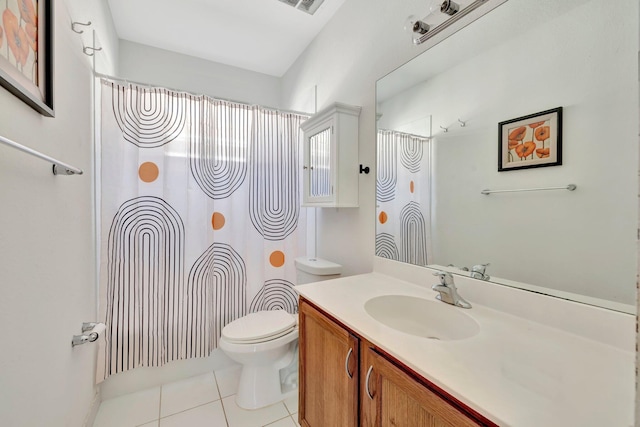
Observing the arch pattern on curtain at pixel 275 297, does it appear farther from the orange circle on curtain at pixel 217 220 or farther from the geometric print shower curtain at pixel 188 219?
the orange circle on curtain at pixel 217 220

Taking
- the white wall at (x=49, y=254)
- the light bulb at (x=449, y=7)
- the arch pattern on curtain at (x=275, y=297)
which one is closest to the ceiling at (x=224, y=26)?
the white wall at (x=49, y=254)

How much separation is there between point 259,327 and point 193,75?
2.20 meters

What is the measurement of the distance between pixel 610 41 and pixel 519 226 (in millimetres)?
560

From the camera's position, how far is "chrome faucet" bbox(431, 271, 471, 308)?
94cm

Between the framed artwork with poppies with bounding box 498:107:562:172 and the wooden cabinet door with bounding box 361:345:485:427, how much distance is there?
0.79 m

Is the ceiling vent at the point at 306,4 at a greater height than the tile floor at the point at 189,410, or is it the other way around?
the ceiling vent at the point at 306,4

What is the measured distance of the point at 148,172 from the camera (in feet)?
5.11

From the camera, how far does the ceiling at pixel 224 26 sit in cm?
170

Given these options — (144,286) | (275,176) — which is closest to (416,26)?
(275,176)

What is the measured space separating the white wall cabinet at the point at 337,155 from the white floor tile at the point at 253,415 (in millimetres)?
1275

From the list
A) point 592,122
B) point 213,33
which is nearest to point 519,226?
point 592,122

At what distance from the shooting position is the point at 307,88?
213 cm

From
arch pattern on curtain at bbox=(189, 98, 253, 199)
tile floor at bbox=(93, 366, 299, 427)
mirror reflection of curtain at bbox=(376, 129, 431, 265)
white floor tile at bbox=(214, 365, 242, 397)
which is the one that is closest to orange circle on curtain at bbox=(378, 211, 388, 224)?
mirror reflection of curtain at bbox=(376, 129, 431, 265)

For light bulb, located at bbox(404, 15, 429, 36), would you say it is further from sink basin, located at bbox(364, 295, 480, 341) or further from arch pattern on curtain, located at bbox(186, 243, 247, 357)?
arch pattern on curtain, located at bbox(186, 243, 247, 357)
